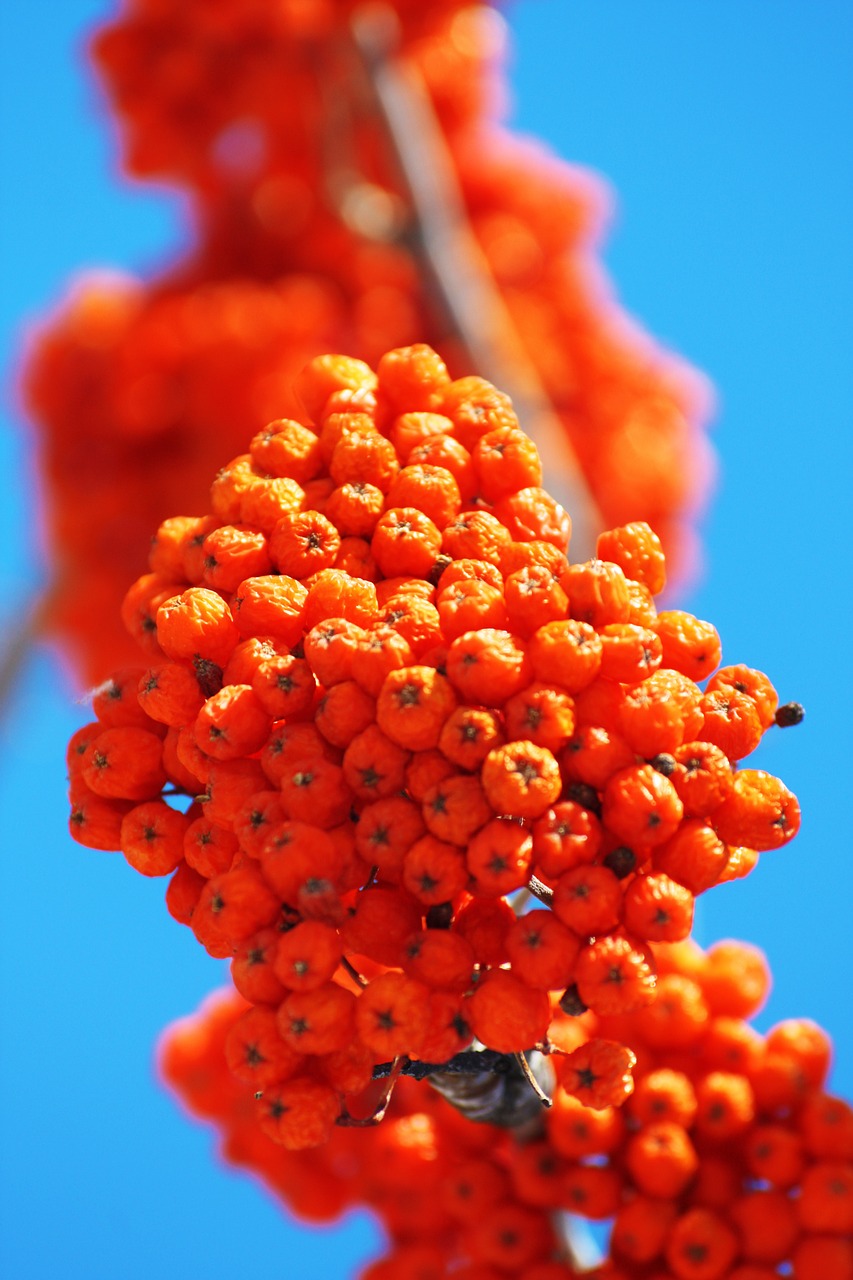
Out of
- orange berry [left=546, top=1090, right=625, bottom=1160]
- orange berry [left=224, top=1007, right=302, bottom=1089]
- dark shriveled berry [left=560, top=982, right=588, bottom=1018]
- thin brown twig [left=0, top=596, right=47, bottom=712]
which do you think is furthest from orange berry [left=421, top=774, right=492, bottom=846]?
thin brown twig [left=0, top=596, right=47, bottom=712]

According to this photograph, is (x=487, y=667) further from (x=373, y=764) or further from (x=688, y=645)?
(x=688, y=645)

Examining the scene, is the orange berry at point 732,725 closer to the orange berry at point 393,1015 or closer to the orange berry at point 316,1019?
the orange berry at point 393,1015

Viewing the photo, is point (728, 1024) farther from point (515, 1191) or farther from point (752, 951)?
point (515, 1191)

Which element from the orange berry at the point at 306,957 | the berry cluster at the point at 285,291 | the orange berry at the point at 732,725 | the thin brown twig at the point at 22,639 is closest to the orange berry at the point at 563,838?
the orange berry at the point at 732,725

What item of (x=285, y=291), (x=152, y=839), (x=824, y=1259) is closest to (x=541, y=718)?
(x=152, y=839)

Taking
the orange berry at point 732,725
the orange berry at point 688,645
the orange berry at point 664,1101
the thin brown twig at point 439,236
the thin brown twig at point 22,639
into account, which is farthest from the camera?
the thin brown twig at point 22,639

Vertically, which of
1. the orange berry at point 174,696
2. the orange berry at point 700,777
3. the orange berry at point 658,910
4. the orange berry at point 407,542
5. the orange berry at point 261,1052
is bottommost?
the orange berry at point 261,1052

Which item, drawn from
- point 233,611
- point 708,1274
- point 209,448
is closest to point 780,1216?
point 708,1274
